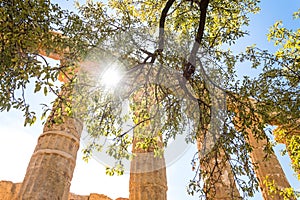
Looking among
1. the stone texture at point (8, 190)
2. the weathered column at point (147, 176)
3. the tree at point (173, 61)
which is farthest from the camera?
the stone texture at point (8, 190)

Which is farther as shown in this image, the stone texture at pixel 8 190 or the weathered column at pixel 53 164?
the stone texture at pixel 8 190

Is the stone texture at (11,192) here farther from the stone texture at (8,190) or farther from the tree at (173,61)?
the tree at (173,61)

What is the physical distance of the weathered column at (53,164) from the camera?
18.7ft

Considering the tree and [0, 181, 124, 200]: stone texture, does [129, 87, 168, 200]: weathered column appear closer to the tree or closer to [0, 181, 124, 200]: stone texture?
the tree

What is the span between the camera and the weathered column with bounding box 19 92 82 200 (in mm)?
5695

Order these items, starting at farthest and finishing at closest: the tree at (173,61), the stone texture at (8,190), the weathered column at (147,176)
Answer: the stone texture at (8,190) → the weathered column at (147,176) → the tree at (173,61)

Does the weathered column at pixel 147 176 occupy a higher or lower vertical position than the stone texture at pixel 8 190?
lower

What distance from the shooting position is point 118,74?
17.5 feet

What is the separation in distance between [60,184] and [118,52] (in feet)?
10.3

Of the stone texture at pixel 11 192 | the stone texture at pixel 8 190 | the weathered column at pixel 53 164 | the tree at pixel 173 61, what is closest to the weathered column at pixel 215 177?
the tree at pixel 173 61

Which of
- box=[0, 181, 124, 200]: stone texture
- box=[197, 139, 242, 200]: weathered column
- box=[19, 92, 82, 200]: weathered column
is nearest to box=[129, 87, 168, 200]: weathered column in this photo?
box=[197, 139, 242, 200]: weathered column

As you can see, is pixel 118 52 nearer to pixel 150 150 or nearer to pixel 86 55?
pixel 86 55

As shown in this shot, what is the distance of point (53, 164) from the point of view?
6.25 metres

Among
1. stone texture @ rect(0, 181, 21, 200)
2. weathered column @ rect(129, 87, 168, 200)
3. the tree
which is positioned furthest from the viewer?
stone texture @ rect(0, 181, 21, 200)
